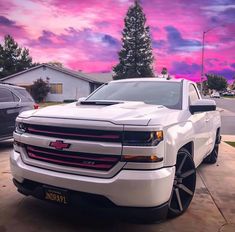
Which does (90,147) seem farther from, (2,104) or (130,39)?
(130,39)

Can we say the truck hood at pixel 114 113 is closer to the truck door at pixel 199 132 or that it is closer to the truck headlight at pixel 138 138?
the truck headlight at pixel 138 138

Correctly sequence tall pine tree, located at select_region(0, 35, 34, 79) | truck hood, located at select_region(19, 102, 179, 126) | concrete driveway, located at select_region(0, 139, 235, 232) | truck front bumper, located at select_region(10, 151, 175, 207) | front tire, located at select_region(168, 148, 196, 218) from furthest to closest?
1. tall pine tree, located at select_region(0, 35, 34, 79)
2. front tire, located at select_region(168, 148, 196, 218)
3. concrete driveway, located at select_region(0, 139, 235, 232)
4. truck hood, located at select_region(19, 102, 179, 126)
5. truck front bumper, located at select_region(10, 151, 175, 207)

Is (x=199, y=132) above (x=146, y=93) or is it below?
below

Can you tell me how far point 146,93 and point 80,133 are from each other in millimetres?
2027

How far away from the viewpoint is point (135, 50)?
58.0 m

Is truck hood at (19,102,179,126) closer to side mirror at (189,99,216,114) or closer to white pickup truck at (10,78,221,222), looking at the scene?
white pickup truck at (10,78,221,222)

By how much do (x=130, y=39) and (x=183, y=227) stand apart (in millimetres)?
55799

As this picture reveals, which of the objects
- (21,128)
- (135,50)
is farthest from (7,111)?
(135,50)

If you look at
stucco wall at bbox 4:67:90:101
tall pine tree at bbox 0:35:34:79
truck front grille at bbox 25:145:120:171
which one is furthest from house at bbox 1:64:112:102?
truck front grille at bbox 25:145:120:171

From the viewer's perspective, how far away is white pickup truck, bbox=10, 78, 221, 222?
3.56 metres

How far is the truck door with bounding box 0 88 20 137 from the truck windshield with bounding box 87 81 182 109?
12.6 ft

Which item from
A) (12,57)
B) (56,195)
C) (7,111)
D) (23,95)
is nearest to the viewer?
(56,195)

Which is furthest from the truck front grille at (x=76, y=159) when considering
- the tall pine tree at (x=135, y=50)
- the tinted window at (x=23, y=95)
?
the tall pine tree at (x=135, y=50)

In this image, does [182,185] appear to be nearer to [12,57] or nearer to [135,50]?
[135,50]
